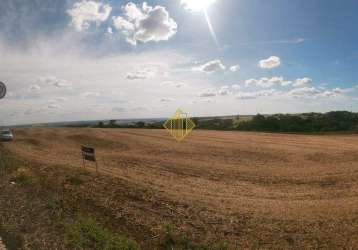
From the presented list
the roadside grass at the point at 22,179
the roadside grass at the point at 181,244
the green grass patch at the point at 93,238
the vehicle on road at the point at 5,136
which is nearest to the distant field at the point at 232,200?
the roadside grass at the point at 181,244

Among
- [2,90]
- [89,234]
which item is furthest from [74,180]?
[89,234]

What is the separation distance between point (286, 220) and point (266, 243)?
2069 millimetres

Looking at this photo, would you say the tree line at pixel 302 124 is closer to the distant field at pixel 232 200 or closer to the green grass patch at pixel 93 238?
the distant field at pixel 232 200

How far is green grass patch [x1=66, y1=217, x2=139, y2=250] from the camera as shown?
21.6 ft

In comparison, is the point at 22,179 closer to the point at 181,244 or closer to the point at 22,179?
the point at 22,179

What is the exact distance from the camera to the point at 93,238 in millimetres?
6918

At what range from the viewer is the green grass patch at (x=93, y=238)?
6.57 metres

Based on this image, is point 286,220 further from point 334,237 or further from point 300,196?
point 300,196

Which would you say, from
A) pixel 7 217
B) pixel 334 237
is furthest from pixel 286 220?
pixel 7 217

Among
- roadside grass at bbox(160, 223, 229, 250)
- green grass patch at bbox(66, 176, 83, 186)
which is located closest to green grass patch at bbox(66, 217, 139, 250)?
roadside grass at bbox(160, 223, 229, 250)

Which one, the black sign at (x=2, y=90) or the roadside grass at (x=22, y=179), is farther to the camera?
the black sign at (x=2, y=90)

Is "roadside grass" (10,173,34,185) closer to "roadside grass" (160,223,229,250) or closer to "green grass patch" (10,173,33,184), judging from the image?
"green grass patch" (10,173,33,184)

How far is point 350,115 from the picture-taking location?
65.5 meters

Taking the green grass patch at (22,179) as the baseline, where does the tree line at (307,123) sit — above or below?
above
